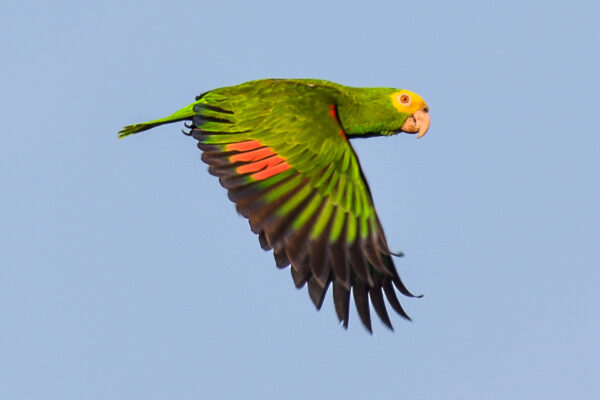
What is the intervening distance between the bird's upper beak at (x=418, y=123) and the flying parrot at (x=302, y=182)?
39.5 inches

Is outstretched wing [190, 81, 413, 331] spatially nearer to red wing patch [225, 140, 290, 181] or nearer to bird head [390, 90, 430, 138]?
red wing patch [225, 140, 290, 181]

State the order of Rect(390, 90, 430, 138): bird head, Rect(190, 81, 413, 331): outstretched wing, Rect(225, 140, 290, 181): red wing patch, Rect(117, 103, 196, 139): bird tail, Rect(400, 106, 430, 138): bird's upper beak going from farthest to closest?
Rect(400, 106, 430, 138): bird's upper beak, Rect(390, 90, 430, 138): bird head, Rect(117, 103, 196, 139): bird tail, Rect(225, 140, 290, 181): red wing patch, Rect(190, 81, 413, 331): outstretched wing

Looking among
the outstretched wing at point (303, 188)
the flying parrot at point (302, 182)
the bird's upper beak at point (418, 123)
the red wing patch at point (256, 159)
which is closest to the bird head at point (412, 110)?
the bird's upper beak at point (418, 123)

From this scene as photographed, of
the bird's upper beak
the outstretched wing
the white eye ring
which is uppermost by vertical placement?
the white eye ring

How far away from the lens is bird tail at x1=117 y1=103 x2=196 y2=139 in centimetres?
1203

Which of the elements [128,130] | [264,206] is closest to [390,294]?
[264,206]

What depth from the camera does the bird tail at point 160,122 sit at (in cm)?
1203

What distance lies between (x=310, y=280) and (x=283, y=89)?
2319 mm

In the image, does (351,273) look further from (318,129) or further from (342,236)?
(318,129)

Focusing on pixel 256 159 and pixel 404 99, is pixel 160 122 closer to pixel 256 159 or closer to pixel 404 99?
pixel 256 159

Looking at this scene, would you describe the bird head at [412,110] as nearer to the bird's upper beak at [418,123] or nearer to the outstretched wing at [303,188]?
the bird's upper beak at [418,123]

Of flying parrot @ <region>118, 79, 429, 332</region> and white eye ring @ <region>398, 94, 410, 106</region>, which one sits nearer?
flying parrot @ <region>118, 79, 429, 332</region>

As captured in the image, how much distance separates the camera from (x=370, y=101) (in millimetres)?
→ 12438

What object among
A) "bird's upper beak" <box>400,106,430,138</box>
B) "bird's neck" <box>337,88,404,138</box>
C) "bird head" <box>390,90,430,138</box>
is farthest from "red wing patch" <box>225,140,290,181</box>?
"bird's upper beak" <box>400,106,430,138</box>
